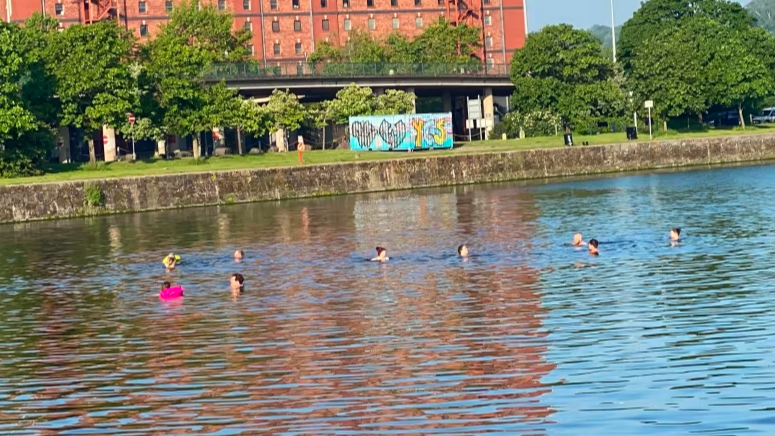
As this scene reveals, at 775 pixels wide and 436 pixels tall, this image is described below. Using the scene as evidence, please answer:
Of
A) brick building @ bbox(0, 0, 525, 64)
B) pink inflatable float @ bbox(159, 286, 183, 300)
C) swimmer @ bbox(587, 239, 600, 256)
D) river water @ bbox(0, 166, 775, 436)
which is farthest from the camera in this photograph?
brick building @ bbox(0, 0, 525, 64)

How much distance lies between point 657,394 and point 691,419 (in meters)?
1.85

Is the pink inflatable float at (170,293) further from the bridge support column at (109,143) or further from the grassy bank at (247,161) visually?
the bridge support column at (109,143)

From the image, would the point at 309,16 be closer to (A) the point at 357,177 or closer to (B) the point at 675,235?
(A) the point at 357,177

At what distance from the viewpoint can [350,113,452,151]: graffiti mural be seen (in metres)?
115

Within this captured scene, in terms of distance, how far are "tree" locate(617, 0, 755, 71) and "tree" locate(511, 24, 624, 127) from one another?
2679 cm

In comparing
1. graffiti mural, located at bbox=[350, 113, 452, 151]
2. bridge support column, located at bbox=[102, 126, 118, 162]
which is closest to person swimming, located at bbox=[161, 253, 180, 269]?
graffiti mural, located at bbox=[350, 113, 452, 151]

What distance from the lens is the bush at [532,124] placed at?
128m

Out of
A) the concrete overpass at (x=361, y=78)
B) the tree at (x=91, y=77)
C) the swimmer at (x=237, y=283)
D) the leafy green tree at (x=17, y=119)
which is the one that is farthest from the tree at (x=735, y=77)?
the swimmer at (x=237, y=283)

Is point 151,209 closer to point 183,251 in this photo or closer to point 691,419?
point 183,251

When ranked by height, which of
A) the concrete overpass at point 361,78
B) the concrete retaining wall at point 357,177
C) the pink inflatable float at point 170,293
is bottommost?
the pink inflatable float at point 170,293

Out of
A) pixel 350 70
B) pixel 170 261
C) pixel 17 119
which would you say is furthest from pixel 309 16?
pixel 170 261

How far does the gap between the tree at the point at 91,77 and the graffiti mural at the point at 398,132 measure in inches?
800

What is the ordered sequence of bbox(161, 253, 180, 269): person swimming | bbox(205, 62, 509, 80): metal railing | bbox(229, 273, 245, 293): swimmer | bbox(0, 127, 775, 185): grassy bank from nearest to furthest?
bbox(229, 273, 245, 293): swimmer < bbox(161, 253, 180, 269): person swimming < bbox(0, 127, 775, 185): grassy bank < bbox(205, 62, 509, 80): metal railing

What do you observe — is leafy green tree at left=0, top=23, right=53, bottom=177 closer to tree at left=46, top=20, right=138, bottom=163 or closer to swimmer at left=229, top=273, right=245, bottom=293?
tree at left=46, top=20, right=138, bottom=163
